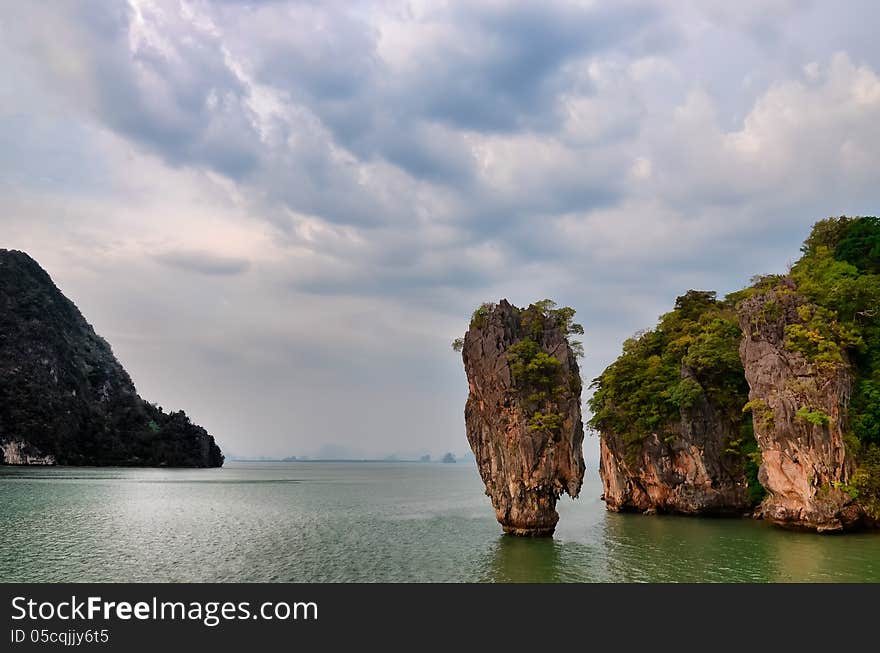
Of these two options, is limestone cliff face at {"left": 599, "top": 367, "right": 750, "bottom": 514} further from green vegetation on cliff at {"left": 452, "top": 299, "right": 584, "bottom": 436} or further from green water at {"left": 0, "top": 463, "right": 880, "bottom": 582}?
green vegetation on cliff at {"left": 452, "top": 299, "right": 584, "bottom": 436}

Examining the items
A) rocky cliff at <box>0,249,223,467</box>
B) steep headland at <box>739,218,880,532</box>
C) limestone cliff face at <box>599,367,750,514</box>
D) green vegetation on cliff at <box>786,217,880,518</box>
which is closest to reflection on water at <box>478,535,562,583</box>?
steep headland at <box>739,218,880,532</box>

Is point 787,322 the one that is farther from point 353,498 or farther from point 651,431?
point 353,498

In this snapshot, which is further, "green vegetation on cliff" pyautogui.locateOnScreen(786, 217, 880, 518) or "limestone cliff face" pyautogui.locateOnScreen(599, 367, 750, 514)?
"limestone cliff face" pyautogui.locateOnScreen(599, 367, 750, 514)

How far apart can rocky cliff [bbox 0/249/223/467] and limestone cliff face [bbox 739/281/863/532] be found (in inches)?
5725

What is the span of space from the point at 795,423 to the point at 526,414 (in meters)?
15.7

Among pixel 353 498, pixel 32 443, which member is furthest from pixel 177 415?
pixel 353 498

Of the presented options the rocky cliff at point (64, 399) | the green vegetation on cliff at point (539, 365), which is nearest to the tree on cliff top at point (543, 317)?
the green vegetation on cliff at point (539, 365)

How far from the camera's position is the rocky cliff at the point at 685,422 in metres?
41.3

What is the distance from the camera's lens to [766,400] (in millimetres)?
34062

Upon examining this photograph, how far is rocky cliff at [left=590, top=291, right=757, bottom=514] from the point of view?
1625 inches

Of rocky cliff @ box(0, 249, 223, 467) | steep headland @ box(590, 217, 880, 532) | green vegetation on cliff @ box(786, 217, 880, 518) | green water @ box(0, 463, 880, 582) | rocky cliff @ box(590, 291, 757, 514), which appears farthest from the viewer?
rocky cliff @ box(0, 249, 223, 467)

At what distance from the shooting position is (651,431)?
43125mm
